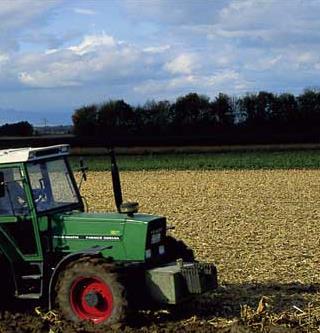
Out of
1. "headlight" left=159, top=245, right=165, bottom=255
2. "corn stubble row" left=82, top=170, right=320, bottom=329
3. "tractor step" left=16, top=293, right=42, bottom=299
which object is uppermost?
"headlight" left=159, top=245, right=165, bottom=255

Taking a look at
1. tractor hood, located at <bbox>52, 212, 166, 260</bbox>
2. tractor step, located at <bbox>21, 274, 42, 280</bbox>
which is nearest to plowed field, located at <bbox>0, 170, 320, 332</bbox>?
tractor step, located at <bbox>21, 274, 42, 280</bbox>

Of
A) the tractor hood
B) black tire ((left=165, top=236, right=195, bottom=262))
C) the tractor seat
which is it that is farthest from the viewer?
black tire ((left=165, top=236, right=195, bottom=262))

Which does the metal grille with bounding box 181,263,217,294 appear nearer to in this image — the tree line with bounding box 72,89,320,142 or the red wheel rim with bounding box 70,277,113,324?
the red wheel rim with bounding box 70,277,113,324

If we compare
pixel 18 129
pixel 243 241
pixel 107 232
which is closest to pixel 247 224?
pixel 243 241

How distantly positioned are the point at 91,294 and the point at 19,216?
1.42 m

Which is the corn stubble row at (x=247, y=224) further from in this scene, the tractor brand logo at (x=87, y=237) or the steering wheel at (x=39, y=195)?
the steering wheel at (x=39, y=195)

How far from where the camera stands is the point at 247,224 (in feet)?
60.4

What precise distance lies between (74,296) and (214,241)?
6.89 metres

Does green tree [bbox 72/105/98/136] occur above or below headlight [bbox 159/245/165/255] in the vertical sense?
above

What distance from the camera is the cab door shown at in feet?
31.2

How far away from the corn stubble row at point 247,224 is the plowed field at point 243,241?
1 cm

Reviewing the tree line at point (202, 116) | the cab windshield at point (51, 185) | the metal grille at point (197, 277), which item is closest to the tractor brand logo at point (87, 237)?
the cab windshield at point (51, 185)

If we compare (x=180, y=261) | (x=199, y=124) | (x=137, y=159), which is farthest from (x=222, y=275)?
(x=199, y=124)

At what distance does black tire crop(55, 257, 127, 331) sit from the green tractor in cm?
1
